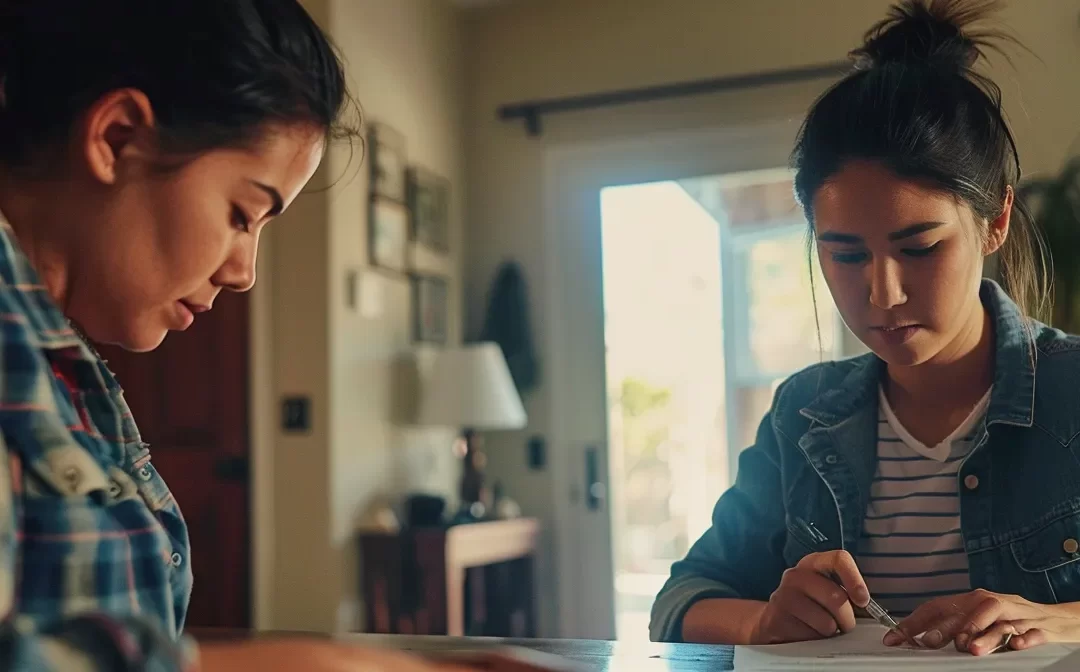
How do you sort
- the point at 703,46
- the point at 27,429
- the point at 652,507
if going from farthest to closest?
the point at 652,507, the point at 703,46, the point at 27,429

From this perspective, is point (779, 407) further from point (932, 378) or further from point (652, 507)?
point (652, 507)

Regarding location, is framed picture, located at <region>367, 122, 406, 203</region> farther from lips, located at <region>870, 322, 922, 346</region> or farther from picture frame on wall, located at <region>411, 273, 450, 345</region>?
lips, located at <region>870, 322, 922, 346</region>

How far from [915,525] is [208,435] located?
1.89m

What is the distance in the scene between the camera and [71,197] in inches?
20.6

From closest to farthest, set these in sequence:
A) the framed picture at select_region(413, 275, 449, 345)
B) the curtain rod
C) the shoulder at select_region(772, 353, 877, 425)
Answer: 1. the shoulder at select_region(772, 353, 877, 425)
2. the curtain rod
3. the framed picture at select_region(413, 275, 449, 345)

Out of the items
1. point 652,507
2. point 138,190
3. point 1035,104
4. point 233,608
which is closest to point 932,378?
point 138,190

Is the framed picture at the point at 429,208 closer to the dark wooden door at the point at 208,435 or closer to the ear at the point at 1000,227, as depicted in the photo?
the dark wooden door at the point at 208,435

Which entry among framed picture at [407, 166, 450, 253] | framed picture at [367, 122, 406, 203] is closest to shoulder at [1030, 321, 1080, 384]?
→ framed picture at [367, 122, 406, 203]

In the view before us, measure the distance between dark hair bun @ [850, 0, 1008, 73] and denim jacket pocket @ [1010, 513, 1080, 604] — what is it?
406 mm

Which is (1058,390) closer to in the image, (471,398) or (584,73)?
(471,398)

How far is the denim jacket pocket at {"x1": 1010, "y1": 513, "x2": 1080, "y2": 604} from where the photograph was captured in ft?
2.73

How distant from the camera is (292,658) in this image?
369 mm

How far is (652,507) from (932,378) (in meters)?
2.74

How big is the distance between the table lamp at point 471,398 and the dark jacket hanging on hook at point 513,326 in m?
0.23
